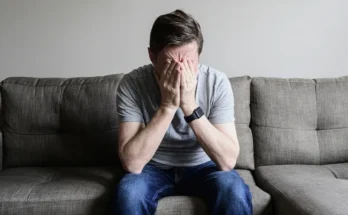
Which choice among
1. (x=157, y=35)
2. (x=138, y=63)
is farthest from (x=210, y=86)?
(x=138, y=63)

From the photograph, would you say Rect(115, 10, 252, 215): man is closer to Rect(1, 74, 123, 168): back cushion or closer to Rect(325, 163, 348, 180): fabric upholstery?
Rect(1, 74, 123, 168): back cushion

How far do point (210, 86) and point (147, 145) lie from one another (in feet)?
1.17

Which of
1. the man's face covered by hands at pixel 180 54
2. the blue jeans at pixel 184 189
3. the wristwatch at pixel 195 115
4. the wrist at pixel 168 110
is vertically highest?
the man's face covered by hands at pixel 180 54

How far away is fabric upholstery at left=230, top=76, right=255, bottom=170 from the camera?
192 centimetres

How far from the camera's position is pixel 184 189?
1553 millimetres

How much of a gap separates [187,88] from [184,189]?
15.7 inches

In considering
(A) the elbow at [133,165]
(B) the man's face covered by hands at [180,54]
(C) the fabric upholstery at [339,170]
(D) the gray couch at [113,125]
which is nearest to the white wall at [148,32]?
(D) the gray couch at [113,125]

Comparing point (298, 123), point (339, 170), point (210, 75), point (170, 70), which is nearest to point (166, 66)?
point (170, 70)

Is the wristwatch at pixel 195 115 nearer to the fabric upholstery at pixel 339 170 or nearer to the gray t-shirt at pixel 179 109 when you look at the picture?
the gray t-shirt at pixel 179 109

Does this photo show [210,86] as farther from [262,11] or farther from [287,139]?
[262,11]

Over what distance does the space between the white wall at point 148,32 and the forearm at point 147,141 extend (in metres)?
0.91

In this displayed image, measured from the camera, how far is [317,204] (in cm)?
135

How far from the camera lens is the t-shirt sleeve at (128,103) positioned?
1.55 metres

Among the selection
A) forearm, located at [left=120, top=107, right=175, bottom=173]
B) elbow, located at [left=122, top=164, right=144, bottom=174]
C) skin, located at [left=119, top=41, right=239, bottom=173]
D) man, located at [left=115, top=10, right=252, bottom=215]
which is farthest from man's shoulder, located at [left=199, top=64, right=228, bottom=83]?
elbow, located at [left=122, top=164, right=144, bottom=174]
